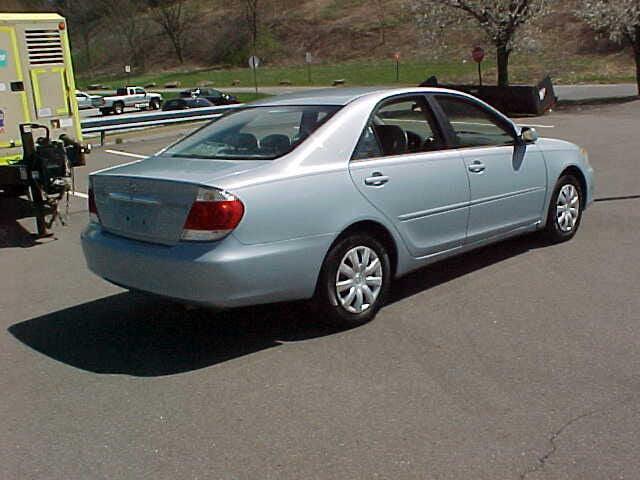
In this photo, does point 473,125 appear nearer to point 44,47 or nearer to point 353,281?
point 353,281

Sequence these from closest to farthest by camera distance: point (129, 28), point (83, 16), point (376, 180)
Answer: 1. point (376, 180)
2. point (129, 28)
3. point (83, 16)

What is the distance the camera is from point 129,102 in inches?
1574

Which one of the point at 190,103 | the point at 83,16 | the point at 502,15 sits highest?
the point at 83,16

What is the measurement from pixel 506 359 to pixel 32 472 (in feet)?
8.77

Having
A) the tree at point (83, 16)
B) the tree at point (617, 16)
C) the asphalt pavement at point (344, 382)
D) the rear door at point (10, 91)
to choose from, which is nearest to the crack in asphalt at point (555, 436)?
the asphalt pavement at point (344, 382)

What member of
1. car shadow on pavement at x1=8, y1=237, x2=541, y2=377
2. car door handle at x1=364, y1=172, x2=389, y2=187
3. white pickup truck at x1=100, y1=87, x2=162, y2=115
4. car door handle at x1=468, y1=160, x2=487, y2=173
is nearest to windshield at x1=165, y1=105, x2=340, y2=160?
car door handle at x1=364, y1=172, x2=389, y2=187

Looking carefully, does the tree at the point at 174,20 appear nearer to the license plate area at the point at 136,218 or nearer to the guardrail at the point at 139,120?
the guardrail at the point at 139,120

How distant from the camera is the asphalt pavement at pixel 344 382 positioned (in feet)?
10.8

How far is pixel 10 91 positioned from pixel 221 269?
6.57 meters

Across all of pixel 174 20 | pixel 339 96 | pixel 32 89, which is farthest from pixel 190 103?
pixel 174 20

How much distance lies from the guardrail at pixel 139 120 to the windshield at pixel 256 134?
1233 centimetres

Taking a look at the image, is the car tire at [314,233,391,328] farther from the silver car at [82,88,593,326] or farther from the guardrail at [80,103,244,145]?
the guardrail at [80,103,244,145]

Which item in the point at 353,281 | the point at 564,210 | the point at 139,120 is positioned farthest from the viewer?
the point at 139,120

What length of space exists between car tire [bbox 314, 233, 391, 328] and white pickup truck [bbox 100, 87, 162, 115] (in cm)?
3651
